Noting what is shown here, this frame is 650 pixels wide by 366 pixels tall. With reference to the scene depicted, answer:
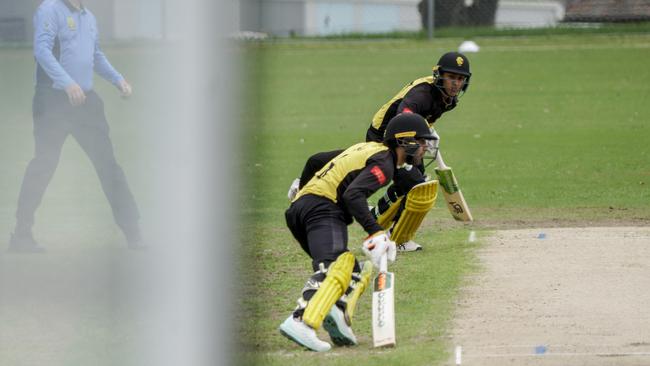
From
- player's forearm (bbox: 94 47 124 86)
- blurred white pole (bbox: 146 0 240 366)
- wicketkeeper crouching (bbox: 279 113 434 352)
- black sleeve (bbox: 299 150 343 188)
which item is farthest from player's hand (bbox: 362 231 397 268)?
blurred white pole (bbox: 146 0 240 366)

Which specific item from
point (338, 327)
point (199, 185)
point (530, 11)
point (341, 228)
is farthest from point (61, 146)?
point (530, 11)

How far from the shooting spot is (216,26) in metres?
1.99

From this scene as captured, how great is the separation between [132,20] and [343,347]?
387cm

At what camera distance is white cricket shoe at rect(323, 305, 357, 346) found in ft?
19.6

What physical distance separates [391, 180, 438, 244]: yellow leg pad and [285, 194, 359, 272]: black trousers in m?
2.01

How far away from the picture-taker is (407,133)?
652 centimetres

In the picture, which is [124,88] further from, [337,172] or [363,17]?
[363,17]

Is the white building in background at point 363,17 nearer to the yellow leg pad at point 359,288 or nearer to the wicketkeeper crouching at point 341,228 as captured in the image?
the wicketkeeper crouching at point 341,228

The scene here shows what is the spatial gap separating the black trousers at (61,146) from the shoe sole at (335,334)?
2.65m

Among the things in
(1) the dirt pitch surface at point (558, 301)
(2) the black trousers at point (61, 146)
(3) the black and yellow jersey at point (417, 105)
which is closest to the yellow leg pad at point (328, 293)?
(1) the dirt pitch surface at point (558, 301)

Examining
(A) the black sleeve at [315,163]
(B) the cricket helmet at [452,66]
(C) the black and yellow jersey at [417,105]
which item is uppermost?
(B) the cricket helmet at [452,66]

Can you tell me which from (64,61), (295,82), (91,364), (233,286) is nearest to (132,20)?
(233,286)

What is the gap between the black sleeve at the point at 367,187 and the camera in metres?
6.16

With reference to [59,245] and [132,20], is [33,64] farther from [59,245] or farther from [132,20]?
[132,20]
